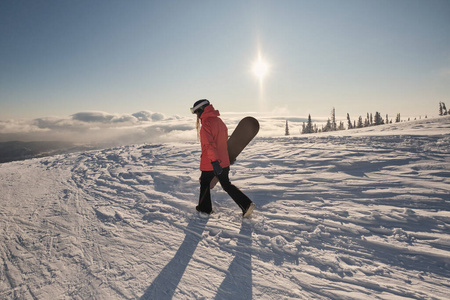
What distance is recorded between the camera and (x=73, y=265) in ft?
7.99

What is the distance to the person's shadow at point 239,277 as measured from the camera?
6.38ft

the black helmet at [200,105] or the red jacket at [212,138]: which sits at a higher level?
the black helmet at [200,105]

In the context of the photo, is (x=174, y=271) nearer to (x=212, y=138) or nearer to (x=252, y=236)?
(x=252, y=236)

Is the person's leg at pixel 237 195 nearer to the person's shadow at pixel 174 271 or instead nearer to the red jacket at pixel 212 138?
the red jacket at pixel 212 138

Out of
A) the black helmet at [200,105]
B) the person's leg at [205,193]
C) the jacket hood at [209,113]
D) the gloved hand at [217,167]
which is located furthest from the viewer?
the person's leg at [205,193]

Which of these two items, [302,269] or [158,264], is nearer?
[302,269]

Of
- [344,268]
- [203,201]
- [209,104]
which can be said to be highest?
[209,104]

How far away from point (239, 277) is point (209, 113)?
2341mm

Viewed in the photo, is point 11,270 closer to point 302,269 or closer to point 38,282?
point 38,282

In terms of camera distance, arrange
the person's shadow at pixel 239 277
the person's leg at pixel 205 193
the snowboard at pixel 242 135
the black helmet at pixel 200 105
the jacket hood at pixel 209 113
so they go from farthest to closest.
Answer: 1. the snowboard at pixel 242 135
2. the person's leg at pixel 205 193
3. the black helmet at pixel 200 105
4. the jacket hood at pixel 209 113
5. the person's shadow at pixel 239 277

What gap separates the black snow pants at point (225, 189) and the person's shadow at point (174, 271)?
1.90 ft

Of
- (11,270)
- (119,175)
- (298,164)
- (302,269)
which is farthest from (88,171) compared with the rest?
(302,269)

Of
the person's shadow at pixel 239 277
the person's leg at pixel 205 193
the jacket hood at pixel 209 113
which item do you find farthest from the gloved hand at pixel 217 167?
the person's shadow at pixel 239 277

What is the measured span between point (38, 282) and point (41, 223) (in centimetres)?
188
